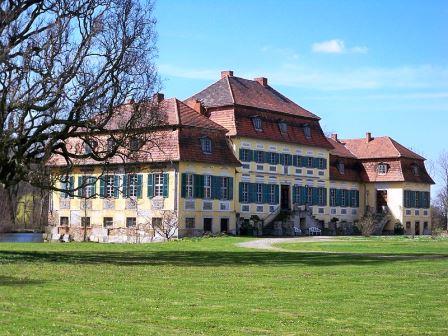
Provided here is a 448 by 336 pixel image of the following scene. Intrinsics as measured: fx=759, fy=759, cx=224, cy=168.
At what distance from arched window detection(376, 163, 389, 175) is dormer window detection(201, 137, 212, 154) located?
24.5 meters

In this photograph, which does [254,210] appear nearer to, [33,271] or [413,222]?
[413,222]

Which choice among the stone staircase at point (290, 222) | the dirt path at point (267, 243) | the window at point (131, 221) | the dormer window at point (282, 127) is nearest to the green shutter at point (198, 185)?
the window at point (131, 221)

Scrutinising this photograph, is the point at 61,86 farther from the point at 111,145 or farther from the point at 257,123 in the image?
the point at 257,123

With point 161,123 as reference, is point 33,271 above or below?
below

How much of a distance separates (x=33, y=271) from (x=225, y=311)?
9556mm

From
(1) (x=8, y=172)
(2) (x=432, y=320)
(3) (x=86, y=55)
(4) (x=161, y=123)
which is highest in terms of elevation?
(3) (x=86, y=55)

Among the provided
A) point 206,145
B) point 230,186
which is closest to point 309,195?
point 230,186

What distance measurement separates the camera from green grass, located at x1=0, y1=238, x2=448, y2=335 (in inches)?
456

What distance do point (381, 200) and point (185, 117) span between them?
27.4 metres

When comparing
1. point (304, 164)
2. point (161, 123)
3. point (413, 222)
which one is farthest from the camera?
→ point (413, 222)

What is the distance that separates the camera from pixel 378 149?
73.0 metres

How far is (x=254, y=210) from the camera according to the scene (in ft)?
188

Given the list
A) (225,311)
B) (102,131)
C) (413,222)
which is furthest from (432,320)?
(413,222)

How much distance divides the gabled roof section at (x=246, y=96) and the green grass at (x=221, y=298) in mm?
31394
